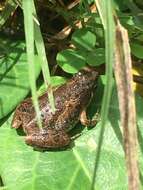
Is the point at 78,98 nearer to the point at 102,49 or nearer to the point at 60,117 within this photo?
the point at 60,117

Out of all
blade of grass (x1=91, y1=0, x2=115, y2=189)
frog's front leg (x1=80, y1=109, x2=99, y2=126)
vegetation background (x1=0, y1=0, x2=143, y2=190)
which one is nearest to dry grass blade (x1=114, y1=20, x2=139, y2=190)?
blade of grass (x1=91, y1=0, x2=115, y2=189)

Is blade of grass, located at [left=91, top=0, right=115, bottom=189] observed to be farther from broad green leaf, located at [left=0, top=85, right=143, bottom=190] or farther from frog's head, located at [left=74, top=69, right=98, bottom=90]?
frog's head, located at [left=74, top=69, right=98, bottom=90]

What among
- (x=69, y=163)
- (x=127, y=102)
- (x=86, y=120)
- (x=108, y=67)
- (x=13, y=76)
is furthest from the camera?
(x=13, y=76)

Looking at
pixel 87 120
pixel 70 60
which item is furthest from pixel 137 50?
pixel 87 120

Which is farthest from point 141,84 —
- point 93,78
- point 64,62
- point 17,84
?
point 17,84

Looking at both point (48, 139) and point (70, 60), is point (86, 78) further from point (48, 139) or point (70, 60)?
point (48, 139)

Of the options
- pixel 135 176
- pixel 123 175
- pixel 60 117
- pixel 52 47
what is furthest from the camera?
pixel 52 47
